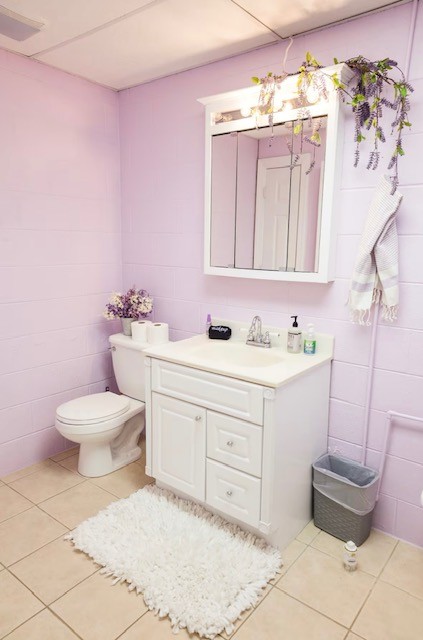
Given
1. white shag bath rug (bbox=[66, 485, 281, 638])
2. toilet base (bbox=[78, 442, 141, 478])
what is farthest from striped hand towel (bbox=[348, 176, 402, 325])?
toilet base (bbox=[78, 442, 141, 478])

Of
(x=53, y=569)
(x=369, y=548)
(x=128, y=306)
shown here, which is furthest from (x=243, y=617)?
(x=128, y=306)

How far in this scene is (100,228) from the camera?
289cm

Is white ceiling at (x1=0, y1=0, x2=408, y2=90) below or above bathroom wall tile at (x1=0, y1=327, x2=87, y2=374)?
above

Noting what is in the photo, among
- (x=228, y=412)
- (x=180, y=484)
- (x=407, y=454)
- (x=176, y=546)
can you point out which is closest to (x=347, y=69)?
(x=228, y=412)

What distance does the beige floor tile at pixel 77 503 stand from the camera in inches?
85.9

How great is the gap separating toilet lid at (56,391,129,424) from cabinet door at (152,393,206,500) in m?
0.33

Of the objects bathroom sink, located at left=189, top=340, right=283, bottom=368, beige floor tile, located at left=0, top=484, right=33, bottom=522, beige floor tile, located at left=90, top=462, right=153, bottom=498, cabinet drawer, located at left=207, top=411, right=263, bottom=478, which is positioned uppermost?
bathroom sink, located at left=189, top=340, right=283, bottom=368

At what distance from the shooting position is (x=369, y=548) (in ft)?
6.58

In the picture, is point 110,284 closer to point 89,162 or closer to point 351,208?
point 89,162

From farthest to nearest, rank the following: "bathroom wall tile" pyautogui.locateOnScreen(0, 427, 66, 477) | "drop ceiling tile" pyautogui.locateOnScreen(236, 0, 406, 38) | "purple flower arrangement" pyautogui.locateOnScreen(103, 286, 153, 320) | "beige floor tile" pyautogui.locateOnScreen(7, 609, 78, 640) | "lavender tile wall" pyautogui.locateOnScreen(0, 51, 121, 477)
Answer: "purple flower arrangement" pyautogui.locateOnScreen(103, 286, 153, 320)
"bathroom wall tile" pyautogui.locateOnScreen(0, 427, 66, 477)
"lavender tile wall" pyautogui.locateOnScreen(0, 51, 121, 477)
"drop ceiling tile" pyautogui.locateOnScreen(236, 0, 406, 38)
"beige floor tile" pyautogui.locateOnScreen(7, 609, 78, 640)

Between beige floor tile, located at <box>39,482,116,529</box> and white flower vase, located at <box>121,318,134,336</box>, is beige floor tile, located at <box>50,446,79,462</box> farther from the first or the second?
white flower vase, located at <box>121,318,134,336</box>

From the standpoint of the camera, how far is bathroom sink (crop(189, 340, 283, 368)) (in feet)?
7.27

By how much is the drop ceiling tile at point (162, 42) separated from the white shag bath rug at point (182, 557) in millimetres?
2284

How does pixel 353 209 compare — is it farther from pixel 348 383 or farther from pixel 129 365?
pixel 129 365
